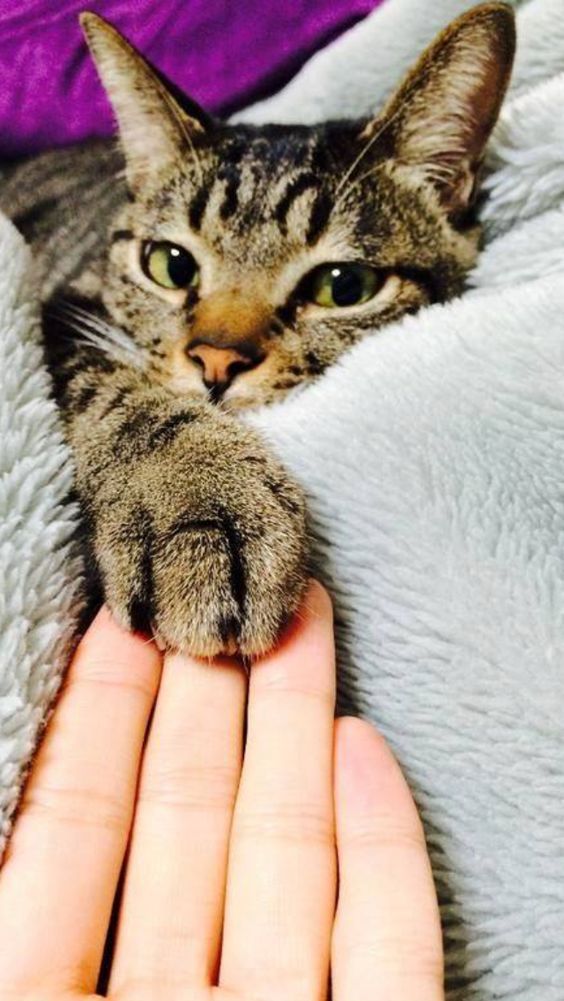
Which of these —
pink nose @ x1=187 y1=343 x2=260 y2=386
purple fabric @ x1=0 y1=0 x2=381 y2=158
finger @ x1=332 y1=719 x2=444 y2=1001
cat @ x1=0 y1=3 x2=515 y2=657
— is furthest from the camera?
purple fabric @ x1=0 y1=0 x2=381 y2=158

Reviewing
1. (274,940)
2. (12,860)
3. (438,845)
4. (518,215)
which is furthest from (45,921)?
(518,215)

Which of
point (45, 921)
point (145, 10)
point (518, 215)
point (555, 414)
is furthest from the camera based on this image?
point (145, 10)

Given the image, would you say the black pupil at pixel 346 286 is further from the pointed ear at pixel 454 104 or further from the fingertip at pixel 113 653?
the fingertip at pixel 113 653

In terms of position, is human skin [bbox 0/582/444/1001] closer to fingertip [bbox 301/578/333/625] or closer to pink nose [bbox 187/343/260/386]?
fingertip [bbox 301/578/333/625]

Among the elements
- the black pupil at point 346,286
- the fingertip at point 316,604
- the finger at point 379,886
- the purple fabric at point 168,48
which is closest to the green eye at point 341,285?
the black pupil at point 346,286

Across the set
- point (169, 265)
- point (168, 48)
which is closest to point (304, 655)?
point (169, 265)

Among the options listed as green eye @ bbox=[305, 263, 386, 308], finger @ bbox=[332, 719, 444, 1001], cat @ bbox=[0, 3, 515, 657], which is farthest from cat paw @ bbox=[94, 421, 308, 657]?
green eye @ bbox=[305, 263, 386, 308]

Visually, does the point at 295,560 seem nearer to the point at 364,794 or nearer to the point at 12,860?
the point at 364,794
